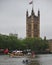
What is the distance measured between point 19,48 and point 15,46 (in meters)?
3.40

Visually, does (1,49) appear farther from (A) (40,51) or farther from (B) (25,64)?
(B) (25,64)

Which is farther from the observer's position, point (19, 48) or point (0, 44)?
point (19, 48)

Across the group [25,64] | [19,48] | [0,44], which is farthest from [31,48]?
[25,64]

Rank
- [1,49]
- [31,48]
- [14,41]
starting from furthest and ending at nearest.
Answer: [31,48]
[14,41]
[1,49]

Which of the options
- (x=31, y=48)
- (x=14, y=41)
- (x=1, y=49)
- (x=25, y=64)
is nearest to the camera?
(x=25, y=64)

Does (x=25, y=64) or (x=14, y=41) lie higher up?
(x=14, y=41)

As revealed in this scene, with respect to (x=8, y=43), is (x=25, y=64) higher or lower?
lower

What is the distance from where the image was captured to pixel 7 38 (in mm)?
185375

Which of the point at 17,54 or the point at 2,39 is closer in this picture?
the point at 17,54

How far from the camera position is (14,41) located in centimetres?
18438

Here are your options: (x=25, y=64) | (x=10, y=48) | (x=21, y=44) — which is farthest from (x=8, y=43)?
(x=25, y=64)

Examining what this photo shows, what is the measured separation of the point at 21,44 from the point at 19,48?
18.8 feet

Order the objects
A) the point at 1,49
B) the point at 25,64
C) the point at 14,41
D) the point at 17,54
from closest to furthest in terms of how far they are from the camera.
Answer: the point at 25,64 → the point at 17,54 → the point at 1,49 → the point at 14,41

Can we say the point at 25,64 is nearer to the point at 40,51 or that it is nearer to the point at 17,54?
the point at 17,54
